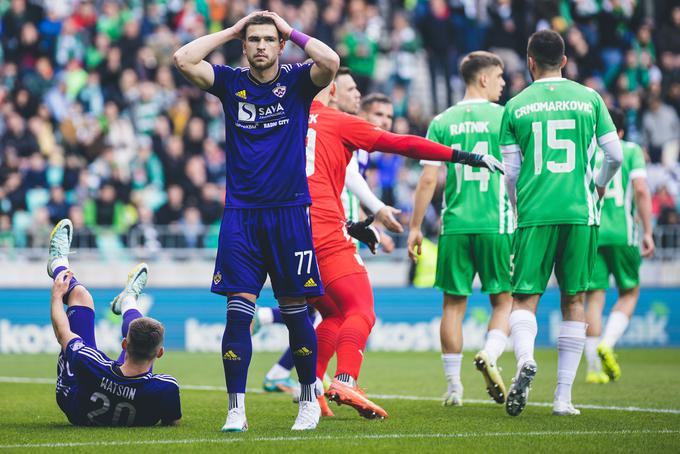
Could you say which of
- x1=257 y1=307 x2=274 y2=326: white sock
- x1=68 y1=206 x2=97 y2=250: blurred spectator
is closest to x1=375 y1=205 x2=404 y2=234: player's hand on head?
x1=257 y1=307 x2=274 y2=326: white sock

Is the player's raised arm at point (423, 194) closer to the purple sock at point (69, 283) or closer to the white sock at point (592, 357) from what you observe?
the purple sock at point (69, 283)

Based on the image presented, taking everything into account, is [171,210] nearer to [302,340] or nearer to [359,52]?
[359,52]

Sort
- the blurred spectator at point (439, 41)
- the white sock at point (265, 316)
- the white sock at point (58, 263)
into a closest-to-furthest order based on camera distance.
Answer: the white sock at point (58, 263), the white sock at point (265, 316), the blurred spectator at point (439, 41)

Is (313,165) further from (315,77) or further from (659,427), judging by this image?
A: (659,427)

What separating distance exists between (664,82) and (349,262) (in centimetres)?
1656

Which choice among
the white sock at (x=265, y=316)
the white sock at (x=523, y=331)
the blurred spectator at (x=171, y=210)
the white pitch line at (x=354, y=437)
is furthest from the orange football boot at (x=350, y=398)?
the blurred spectator at (x=171, y=210)

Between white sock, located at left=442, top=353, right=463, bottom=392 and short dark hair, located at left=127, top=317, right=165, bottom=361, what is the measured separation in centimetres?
287

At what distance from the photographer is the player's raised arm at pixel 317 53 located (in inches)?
281

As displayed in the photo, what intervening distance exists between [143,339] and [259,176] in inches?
48.6

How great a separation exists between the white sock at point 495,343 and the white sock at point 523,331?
2.64 ft

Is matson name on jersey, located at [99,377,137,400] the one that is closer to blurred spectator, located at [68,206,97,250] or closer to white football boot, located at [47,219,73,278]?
white football boot, located at [47,219,73,278]

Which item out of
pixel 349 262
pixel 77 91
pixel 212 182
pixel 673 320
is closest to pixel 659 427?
pixel 349 262

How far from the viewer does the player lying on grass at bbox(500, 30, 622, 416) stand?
8.20 meters

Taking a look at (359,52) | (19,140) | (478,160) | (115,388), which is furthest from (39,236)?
(478,160)
